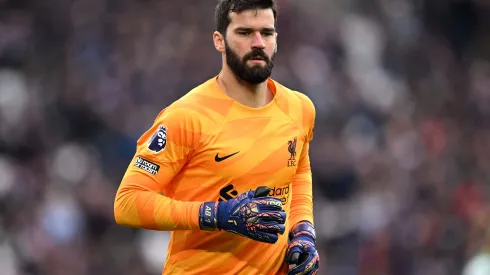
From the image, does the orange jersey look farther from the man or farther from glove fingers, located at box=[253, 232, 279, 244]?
glove fingers, located at box=[253, 232, 279, 244]

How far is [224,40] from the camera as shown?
578 cm

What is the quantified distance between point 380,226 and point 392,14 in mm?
5263

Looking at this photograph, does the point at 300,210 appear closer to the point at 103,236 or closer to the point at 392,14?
the point at 103,236

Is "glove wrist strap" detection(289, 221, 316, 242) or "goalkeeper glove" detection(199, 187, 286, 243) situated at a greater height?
"goalkeeper glove" detection(199, 187, 286, 243)

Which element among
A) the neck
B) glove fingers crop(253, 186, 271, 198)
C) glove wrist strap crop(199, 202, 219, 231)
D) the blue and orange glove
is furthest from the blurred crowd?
glove fingers crop(253, 186, 271, 198)

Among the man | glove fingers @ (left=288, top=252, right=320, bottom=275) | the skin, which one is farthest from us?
glove fingers @ (left=288, top=252, right=320, bottom=275)

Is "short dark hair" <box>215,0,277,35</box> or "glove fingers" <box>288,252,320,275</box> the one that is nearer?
"short dark hair" <box>215,0,277,35</box>

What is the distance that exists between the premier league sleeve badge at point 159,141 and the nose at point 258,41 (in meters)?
0.65

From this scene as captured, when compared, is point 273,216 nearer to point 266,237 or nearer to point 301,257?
point 266,237

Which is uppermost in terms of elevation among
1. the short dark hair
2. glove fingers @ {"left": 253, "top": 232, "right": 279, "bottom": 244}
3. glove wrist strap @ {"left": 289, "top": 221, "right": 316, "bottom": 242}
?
the short dark hair

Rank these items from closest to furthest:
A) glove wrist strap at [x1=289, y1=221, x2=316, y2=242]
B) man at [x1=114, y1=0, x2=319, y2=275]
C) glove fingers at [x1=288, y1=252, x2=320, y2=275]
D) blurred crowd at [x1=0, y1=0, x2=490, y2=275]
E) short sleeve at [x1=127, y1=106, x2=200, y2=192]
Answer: man at [x1=114, y1=0, x2=319, y2=275] → short sleeve at [x1=127, y1=106, x2=200, y2=192] → glove fingers at [x1=288, y1=252, x2=320, y2=275] → glove wrist strap at [x1=289, y1=221, x2=316, y2=242] → blurred crowd at [x1=0, y1=0, x2=490, y2=275]

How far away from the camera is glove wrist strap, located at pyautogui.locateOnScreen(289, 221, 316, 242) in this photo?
598cm

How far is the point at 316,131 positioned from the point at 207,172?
27.8 ft

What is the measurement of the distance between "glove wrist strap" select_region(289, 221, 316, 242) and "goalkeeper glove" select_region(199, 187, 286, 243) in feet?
1.88
